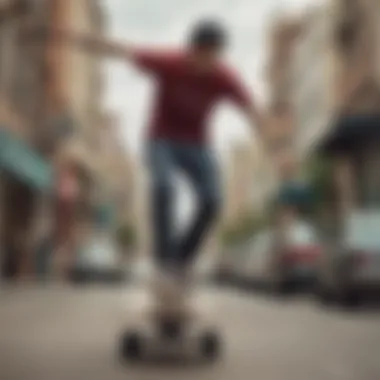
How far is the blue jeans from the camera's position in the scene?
1222mm

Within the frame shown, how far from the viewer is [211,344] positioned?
1.23 meters

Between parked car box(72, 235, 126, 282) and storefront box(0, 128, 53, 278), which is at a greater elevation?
storefront box(0, 128, 53, 278)

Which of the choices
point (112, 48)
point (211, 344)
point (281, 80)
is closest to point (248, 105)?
point (281, 80)

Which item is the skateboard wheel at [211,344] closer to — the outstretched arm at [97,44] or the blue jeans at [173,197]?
the blue jeans at [173,197]

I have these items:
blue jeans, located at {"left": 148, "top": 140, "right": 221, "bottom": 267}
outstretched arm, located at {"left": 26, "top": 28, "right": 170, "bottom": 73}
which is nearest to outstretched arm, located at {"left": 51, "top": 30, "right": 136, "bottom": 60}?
outstretched arm, located at {"left": 26, "top": 28, "right": 170, "bottom": 73}

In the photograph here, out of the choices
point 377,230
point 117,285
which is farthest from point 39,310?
point 377,230

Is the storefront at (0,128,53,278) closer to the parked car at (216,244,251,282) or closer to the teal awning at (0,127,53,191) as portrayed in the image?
the teal awning at (0,127,53,191)

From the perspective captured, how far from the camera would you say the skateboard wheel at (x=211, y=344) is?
48.4 inches

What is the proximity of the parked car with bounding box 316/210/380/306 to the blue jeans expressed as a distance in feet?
0.66

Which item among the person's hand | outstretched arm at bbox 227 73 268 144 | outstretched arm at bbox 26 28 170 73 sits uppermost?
the person's hand

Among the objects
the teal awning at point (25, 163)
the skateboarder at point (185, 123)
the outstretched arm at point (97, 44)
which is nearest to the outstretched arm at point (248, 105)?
the skateboarder at point (185, 123)

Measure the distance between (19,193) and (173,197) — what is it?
21 cm

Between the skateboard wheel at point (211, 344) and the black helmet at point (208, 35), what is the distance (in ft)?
1.07

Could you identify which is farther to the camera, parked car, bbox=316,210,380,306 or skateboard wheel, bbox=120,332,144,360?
parked car, bbox=316,210,380,306
